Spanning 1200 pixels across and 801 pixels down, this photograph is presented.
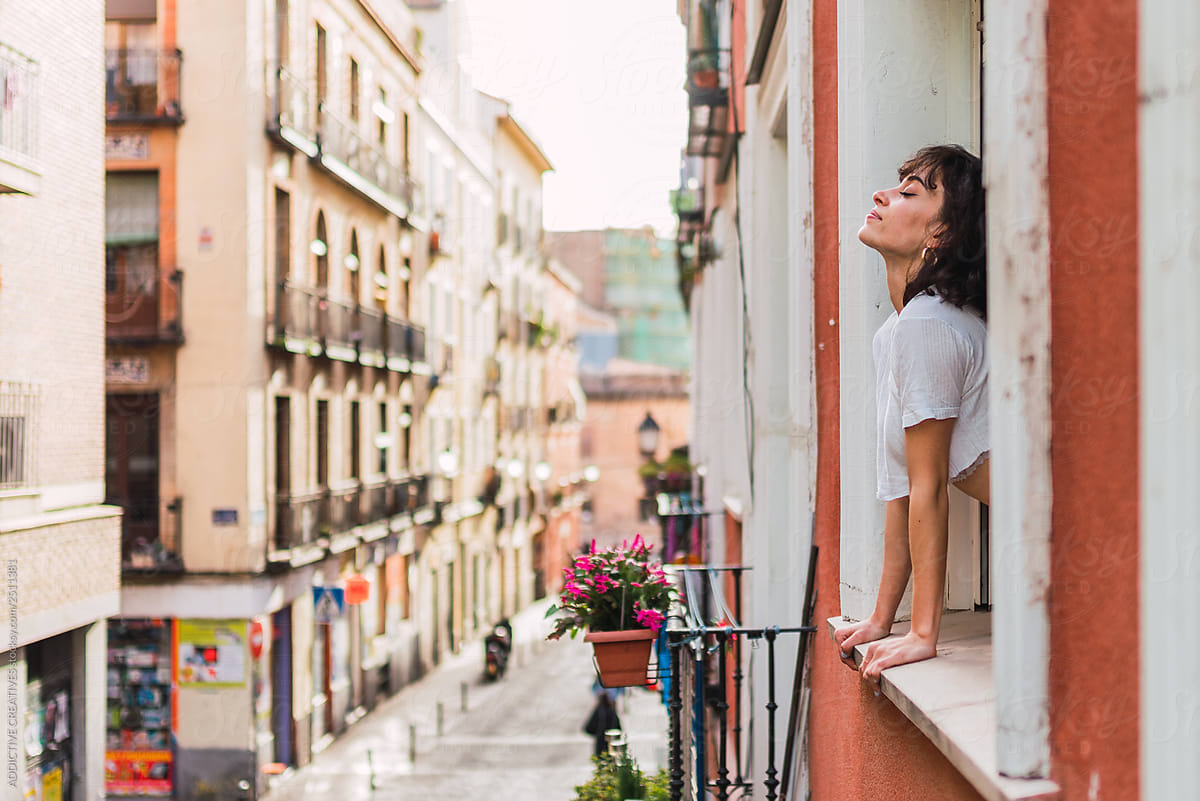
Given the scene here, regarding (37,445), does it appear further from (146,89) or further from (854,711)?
(146,89)

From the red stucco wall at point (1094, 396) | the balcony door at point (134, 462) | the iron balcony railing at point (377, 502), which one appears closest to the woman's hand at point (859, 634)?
the red stucco wall at point (1094, 396)

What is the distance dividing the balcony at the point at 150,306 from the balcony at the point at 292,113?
2.45m

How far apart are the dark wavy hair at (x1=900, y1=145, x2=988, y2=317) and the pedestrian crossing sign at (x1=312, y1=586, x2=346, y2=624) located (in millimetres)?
16461

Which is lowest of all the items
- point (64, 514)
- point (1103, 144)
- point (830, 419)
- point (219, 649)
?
point (219, 649)

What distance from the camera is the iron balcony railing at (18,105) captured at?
744cm

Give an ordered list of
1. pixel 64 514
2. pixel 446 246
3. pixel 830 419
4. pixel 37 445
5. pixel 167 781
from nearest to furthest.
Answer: pixel 830 419
pixel 37 445
pixel 64 514
pixel 167 781
pixel 446 246

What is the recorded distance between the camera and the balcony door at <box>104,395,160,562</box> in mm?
16203

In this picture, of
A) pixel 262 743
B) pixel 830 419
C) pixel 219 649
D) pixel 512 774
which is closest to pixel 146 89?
pixel 219 649

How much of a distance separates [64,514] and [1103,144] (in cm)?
893

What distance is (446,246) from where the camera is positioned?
1065 inches

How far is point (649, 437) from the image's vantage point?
52.5 feet

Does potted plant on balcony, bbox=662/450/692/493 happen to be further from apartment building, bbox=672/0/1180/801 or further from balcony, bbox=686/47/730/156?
apartment building, bbox=672/0/1180/801

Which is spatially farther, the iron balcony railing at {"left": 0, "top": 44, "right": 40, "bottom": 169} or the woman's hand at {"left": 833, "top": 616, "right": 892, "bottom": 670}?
the iron balcony railing at {"left": 0, "top": 44, "right": 40, "bottom": 169}

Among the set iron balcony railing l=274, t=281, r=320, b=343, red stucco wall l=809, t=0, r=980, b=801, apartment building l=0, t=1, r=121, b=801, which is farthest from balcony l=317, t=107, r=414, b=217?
red stucco wall l=809, t=0, r=980, b=801
